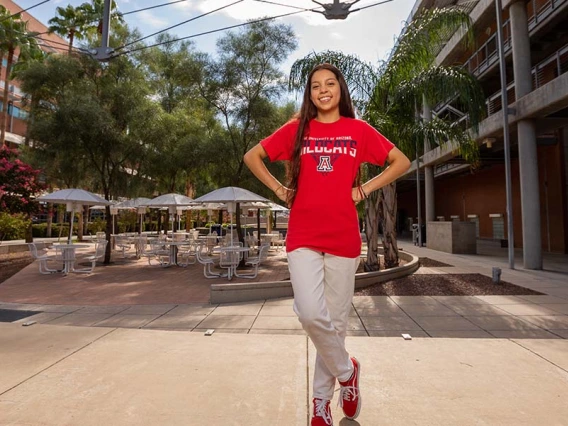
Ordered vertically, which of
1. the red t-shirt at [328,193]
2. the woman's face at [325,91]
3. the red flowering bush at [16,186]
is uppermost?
the red flowering bush at [16,186]

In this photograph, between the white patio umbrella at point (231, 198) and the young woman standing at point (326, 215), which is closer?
the young woman standing at point (326, 215)

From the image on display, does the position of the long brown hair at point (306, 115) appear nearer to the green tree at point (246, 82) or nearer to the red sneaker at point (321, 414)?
the red sneaker at point (321, 414)

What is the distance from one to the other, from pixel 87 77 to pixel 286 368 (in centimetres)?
1418

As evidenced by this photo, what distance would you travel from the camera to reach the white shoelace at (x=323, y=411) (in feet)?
6.37

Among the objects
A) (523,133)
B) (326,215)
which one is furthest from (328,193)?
(523,133)

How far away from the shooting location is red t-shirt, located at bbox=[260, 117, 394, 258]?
6.56 feet

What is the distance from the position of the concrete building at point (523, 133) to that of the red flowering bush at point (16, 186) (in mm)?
15346

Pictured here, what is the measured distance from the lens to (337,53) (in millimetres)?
9172

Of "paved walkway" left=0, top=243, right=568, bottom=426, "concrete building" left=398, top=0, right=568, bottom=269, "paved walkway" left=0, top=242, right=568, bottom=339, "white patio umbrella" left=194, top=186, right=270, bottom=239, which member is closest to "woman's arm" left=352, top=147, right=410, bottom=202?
"paved walkway" left=0, top=243, right=568, bottom=426

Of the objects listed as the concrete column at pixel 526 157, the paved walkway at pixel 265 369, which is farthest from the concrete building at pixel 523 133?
the paved walkway at pixel 265 369

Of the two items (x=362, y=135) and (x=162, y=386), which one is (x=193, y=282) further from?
(x=362, y=135)

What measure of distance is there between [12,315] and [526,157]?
12.1 metres

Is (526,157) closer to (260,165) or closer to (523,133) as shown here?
(523,133)

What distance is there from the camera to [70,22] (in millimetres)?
25250
